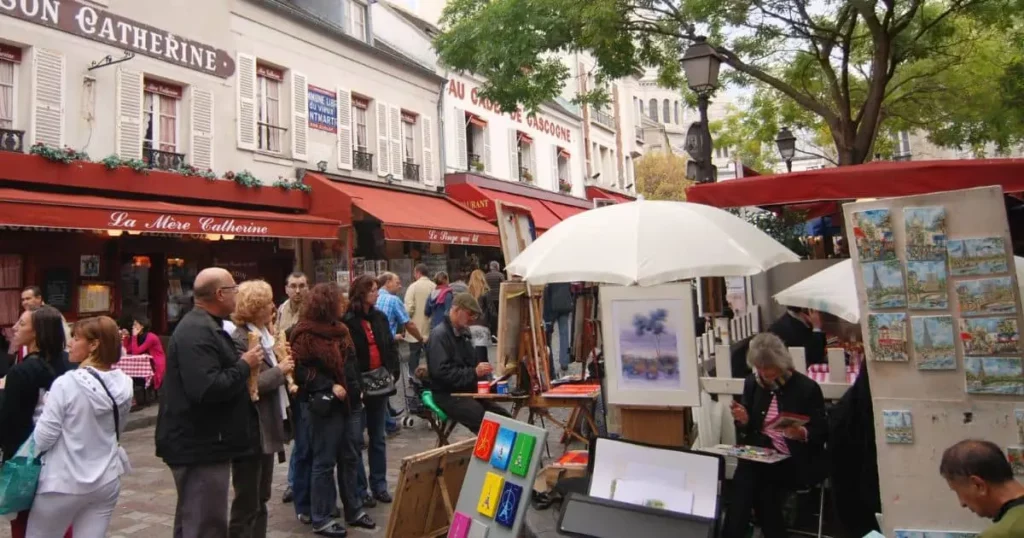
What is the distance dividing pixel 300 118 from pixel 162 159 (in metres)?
3.07

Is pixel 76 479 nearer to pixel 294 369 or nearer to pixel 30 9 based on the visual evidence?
pixel 294 369

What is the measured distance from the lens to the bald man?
324 centimetres

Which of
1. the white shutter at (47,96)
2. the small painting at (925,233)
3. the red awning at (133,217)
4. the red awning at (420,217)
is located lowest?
the small painting at (925,233)

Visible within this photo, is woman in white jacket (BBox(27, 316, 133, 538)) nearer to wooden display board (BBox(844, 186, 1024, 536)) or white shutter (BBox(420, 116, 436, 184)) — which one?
wooden display board (BBox(844, 186, 1024, 536))

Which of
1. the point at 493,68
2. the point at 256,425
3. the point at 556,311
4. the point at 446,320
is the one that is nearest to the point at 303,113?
the point at 493,68

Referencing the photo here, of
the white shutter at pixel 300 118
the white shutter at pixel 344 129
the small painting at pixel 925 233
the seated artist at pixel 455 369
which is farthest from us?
the white shutter at pixel 344 129

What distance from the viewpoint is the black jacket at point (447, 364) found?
17.1ft

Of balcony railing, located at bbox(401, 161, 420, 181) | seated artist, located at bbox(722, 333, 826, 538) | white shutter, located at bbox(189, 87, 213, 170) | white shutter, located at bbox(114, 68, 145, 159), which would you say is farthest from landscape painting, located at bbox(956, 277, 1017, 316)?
balcony railing, located at bbox(401, 161, 420, 181)

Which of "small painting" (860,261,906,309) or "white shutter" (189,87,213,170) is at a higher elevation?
"white shutter" (189,87,213,170)

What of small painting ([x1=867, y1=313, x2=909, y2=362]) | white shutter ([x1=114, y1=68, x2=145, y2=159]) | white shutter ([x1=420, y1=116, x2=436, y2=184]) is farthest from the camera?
white shutter ([x1=420, y1=116, x2=436, y2=184])

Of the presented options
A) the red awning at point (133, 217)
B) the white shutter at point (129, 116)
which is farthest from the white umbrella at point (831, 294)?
the white shutter at point (129, 116)

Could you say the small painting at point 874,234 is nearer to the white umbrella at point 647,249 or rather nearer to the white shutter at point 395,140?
the white umbrella at point 647,249

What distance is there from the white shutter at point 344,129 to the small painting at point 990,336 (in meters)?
12.5

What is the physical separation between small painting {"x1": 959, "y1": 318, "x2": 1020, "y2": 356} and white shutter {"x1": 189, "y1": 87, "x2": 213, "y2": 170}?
11.1 meters
